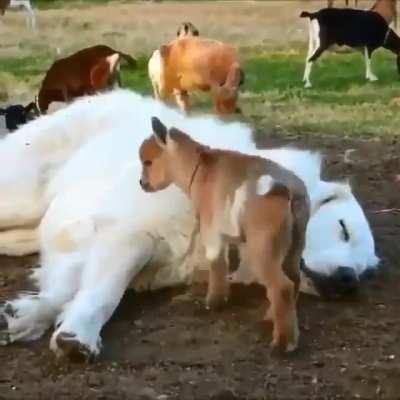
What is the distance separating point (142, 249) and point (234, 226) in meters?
0.43

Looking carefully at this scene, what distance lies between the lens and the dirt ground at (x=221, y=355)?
7.47ft

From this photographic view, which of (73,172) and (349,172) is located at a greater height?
(73,172)

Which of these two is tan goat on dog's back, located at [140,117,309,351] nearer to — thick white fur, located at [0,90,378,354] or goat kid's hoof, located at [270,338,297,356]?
goat kid's hoof, located at [270,338,297,356]

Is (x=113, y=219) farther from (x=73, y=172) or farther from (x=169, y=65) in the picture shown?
(x=169, y=65)

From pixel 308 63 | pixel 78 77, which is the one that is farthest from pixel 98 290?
pixel 308 63

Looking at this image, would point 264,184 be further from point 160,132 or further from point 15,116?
point 15,116

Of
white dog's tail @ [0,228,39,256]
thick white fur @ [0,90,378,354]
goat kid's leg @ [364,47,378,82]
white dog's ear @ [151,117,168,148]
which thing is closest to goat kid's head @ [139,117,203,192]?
white dog's ear @ [151,117,168,148]

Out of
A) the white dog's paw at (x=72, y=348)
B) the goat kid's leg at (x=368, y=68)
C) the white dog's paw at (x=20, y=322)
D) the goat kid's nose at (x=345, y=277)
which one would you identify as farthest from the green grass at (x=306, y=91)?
the white dog's paw at (x=72, y=348)

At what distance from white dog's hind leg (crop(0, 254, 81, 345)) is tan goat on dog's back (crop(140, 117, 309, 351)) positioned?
0.40 metres

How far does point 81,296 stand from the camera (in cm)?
269

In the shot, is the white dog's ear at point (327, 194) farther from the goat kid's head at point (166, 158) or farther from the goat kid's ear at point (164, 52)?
the goat kid's ear at point (164, 52)

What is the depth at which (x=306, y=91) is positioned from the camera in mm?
6551

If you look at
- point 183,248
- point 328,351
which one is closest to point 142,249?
point 183,248

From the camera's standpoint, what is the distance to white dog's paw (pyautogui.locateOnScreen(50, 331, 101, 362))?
243 centimetres
